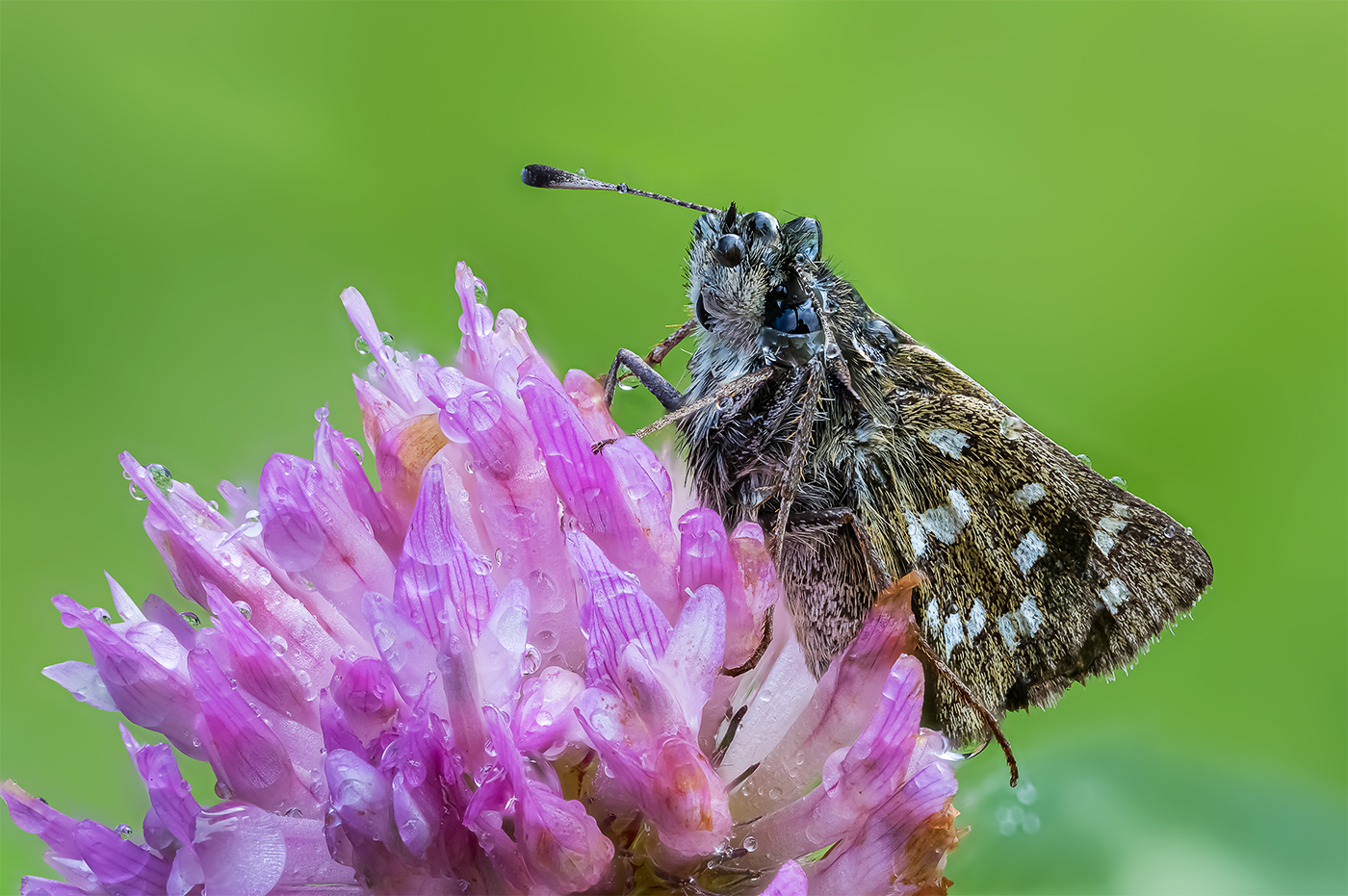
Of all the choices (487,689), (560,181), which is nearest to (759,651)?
(487,689)

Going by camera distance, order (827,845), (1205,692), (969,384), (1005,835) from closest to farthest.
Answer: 1. (827,845)
2. (969,384)
3. (1005,835)
4. (1205,692)

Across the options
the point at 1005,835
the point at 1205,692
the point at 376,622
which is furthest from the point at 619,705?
the point at 1205,692

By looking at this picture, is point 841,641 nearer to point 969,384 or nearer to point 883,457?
point 883,457

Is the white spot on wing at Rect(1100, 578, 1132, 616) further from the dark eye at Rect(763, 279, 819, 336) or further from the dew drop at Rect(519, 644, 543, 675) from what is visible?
the dew drop at Rect(519, 644, 543, 675)

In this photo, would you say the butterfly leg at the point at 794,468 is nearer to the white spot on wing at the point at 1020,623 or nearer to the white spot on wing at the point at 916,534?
the white spot on wing at the point at 916,534

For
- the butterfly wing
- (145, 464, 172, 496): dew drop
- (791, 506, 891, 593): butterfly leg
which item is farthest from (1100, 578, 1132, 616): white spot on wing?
(145, 464, 172, 496): dew drop

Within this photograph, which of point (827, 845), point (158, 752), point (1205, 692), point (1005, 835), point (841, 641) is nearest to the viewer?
point (158, 752)

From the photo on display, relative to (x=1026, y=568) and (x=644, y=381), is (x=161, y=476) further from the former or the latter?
(x=1026, y=568)
